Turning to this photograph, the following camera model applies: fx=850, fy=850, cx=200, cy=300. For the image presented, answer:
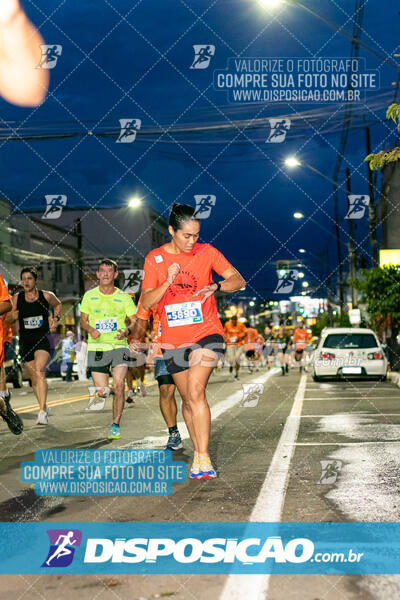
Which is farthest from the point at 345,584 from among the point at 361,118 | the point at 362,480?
the point at 361,118

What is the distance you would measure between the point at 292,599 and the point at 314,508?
70.0 inches

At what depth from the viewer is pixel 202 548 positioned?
4539 mm

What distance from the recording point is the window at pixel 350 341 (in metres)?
22.2

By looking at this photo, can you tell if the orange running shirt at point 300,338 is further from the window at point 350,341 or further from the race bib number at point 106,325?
the race bib number at point 106,325

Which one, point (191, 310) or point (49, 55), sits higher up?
point (49, 55)

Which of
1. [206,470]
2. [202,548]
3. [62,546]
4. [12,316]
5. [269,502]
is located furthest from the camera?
[12,316]

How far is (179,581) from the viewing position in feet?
13.1

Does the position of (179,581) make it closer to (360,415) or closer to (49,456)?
(49,456)

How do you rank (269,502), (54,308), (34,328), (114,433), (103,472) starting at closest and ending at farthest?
(269,502) → (103,472) → (114,433) → (34,328) → (54,308)

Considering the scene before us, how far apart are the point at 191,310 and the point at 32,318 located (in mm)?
5207

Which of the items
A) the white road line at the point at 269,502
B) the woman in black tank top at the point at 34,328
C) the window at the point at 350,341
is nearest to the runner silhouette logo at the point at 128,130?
the window at the point at 350,341

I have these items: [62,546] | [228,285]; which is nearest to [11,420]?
[228,285]

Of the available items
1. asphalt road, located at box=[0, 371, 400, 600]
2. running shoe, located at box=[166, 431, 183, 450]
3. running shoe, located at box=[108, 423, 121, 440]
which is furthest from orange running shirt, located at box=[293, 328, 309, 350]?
running shoe, located at box=[166, 431, 183, 450]

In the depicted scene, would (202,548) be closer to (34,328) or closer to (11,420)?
(11,420)
